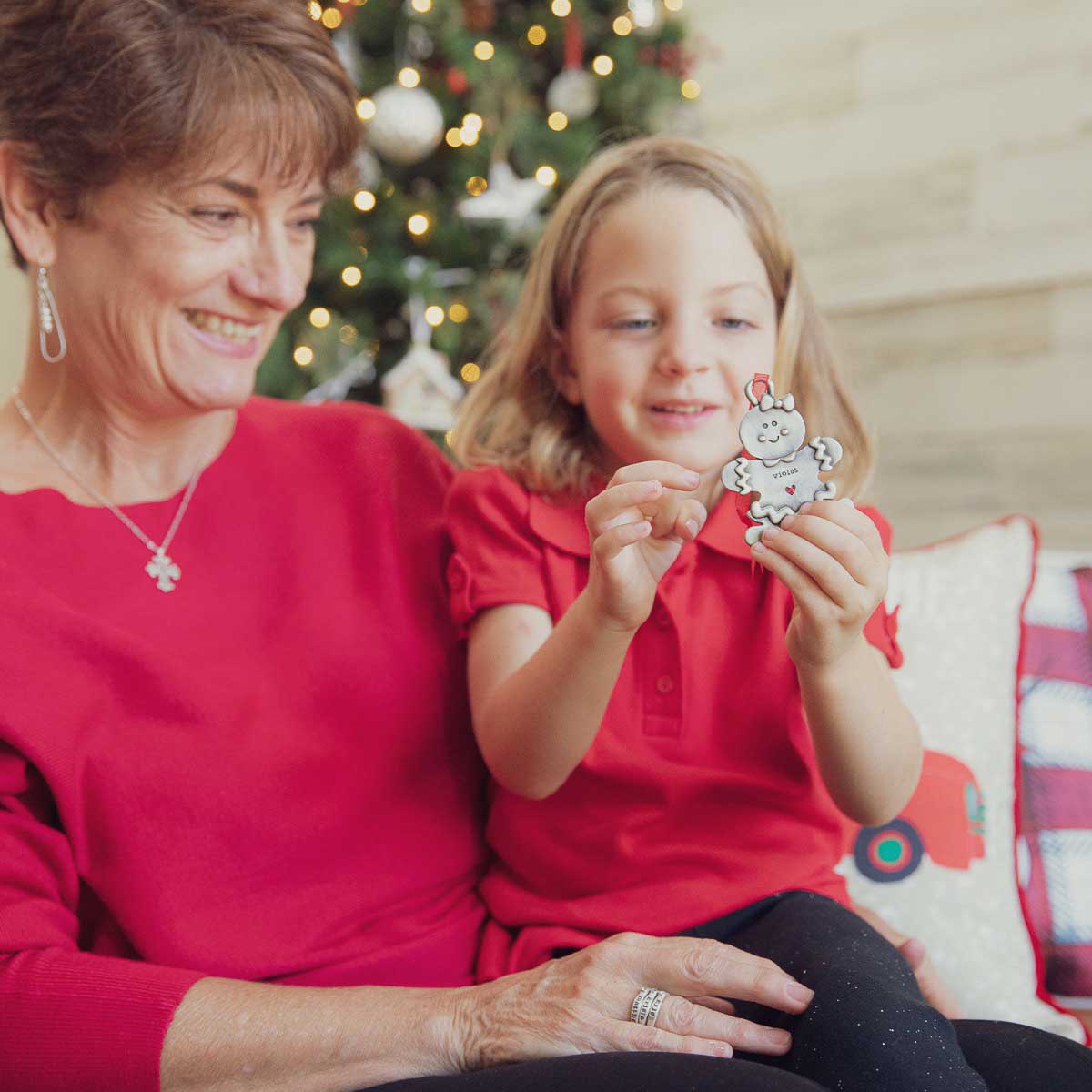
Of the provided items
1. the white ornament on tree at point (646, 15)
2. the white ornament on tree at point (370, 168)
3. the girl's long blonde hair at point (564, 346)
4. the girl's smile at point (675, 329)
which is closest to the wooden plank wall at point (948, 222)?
the white ornament on tree at point (646, 15)

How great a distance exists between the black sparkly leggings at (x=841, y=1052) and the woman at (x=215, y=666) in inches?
1.3

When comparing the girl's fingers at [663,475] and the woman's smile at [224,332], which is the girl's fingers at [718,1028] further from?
the woman's smile at [224,332]

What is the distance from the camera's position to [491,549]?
1.38 meters

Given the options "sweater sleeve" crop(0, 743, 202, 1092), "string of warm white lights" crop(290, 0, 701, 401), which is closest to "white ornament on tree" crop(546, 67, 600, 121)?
"string of warm white lights" crop(290, 0, 701, 401)

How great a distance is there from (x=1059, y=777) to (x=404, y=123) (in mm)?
2258

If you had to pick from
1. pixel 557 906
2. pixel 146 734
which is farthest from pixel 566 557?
pixel 146 734

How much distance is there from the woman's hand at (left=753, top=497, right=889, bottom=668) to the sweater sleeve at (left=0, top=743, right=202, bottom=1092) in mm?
659

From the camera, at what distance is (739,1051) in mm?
1088

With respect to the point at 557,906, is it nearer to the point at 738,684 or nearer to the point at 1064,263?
the point at 738,684

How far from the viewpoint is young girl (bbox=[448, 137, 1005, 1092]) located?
1087 mm

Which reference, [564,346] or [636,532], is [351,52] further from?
[636,532]

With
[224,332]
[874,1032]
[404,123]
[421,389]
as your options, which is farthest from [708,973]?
[404,123]

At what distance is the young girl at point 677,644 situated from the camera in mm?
1087

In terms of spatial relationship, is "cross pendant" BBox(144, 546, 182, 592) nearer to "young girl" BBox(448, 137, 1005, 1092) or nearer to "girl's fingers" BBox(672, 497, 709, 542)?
"young girl" BBox(448, 137, 1005, 1092)
